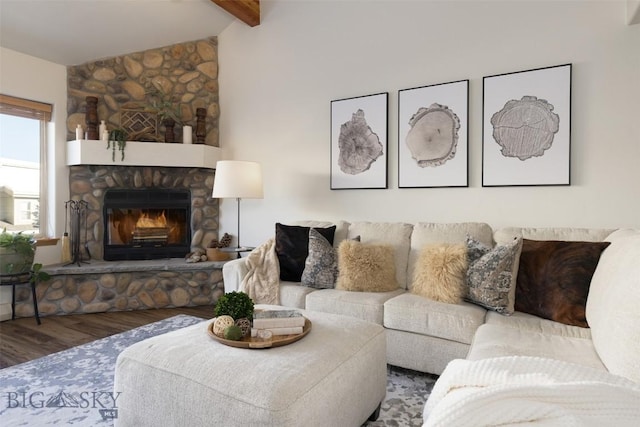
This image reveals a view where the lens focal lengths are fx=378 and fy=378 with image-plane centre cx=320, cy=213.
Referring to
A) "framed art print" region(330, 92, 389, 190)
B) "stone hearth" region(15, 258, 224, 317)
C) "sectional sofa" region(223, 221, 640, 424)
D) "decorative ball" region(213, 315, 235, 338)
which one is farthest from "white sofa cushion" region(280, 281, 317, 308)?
"stone hearth" region(15, 258, 224, 317)

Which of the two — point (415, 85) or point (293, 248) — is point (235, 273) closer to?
point (293, 248)

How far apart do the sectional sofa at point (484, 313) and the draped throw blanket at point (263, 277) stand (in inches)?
1.8

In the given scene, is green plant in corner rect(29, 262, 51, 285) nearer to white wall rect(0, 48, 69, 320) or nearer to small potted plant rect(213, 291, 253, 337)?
white wall rect(0, 48, 69, 320)

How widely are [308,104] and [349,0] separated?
1046 mm

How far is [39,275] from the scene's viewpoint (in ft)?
11.1

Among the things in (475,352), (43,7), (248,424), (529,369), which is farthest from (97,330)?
(529,369)

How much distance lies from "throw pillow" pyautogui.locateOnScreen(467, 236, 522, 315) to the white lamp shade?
2122 mm

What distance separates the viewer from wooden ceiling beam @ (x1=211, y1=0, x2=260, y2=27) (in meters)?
3.83

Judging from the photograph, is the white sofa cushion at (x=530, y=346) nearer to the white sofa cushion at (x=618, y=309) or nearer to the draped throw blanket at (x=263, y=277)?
the white sofa cushion at (x=618, y=309)

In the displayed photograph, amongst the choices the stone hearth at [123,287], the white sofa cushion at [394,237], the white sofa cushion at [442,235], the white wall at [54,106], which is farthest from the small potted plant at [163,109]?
the white sofa cushion at [442,235]

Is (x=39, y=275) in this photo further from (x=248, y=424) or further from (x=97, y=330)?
(x=248, y=424)

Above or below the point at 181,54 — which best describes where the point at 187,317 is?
below

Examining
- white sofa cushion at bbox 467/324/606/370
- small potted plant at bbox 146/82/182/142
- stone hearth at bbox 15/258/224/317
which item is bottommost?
stone hearth at bbox 15/258/224/317

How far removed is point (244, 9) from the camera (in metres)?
4.02
